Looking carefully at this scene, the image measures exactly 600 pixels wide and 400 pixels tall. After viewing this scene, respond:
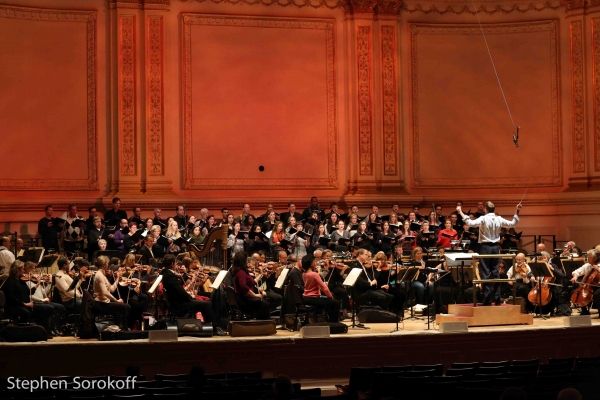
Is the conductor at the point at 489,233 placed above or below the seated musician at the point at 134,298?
above

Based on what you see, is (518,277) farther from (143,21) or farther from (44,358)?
(143,21)

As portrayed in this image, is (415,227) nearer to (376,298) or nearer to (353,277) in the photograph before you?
(376,298)

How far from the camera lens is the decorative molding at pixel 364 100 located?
19.2 metres

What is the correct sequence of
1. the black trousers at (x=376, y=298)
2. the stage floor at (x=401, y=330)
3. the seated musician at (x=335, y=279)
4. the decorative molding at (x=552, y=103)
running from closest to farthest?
the stage floor at (x=401, y=330)
the black trousers at (x=376, y=298)
the seated musician at (x=335, y=279)
the decorative molding at (x=552, y=103)

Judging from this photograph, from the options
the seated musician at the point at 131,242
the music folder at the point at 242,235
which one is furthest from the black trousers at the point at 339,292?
the seated musician at the point at 131,242

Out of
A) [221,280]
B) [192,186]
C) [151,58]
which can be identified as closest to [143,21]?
[151,58]

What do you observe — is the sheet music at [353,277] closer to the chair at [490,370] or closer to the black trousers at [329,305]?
the black trousers at [329,305]

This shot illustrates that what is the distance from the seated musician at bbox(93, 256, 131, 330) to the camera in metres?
11.2

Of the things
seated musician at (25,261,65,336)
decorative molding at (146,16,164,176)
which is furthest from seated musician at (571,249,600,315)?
decorative molding at (146,16,164,176)

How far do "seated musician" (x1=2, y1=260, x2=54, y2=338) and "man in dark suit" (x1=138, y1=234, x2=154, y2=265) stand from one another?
114 inches

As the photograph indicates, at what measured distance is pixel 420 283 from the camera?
13836 millimetres

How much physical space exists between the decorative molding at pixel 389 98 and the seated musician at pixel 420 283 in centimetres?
556

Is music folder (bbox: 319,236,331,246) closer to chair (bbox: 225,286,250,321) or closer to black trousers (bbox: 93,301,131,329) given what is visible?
chair (bbox: 225,286,250,321)

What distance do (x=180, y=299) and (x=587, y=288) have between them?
5.68 meters
